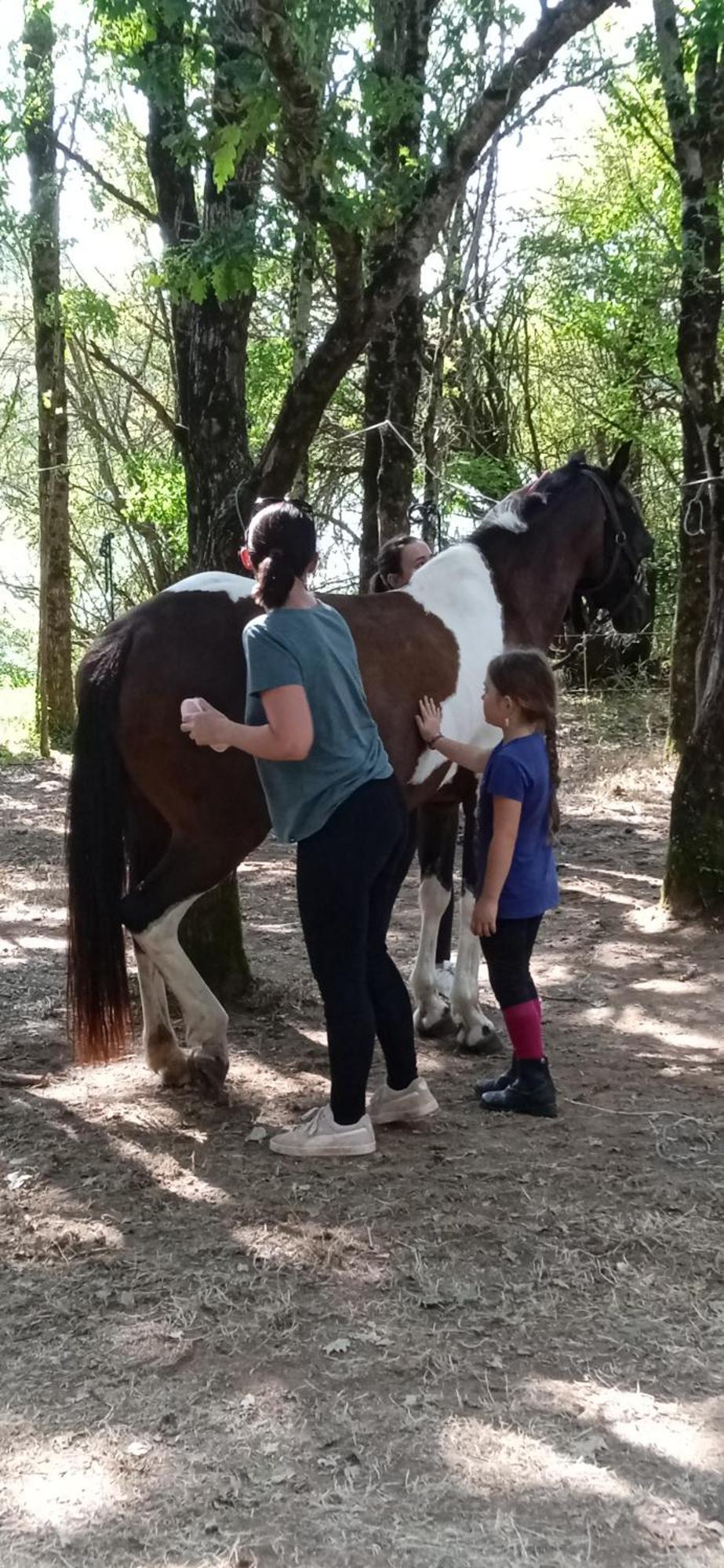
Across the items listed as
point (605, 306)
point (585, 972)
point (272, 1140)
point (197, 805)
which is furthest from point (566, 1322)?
point (605, 306)

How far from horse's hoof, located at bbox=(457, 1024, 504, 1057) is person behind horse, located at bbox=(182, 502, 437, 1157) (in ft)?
3.62

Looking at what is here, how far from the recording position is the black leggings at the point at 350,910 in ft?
10.9

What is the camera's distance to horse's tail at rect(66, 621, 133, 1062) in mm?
3826

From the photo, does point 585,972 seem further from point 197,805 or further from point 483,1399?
point 483,1399

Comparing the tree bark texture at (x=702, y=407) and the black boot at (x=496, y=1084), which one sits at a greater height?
the tree bark texture at (x=702, y=407)

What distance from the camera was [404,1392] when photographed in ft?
8.09

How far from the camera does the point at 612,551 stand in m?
5.29

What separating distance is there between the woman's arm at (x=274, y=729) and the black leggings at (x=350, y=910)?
0.85 ft

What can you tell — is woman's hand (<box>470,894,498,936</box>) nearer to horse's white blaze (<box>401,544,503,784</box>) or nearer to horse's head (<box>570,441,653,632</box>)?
horse's white blaze (<box>401,544,503,784</box>)

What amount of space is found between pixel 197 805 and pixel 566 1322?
1838 mm

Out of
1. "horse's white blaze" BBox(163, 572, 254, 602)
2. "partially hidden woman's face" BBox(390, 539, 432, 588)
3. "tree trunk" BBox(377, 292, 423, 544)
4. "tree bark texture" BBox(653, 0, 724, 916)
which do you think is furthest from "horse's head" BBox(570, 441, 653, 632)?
"tree trunk" BBox(377, 292, 423, 544)

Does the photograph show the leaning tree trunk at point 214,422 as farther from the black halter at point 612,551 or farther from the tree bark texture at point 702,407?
the tree bark texture at point 702,407

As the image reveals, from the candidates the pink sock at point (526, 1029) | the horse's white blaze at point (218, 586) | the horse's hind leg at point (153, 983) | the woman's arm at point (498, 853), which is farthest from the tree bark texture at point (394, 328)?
the pink sock at point (526, 1029)

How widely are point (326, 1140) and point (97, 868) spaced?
108 centimetres
